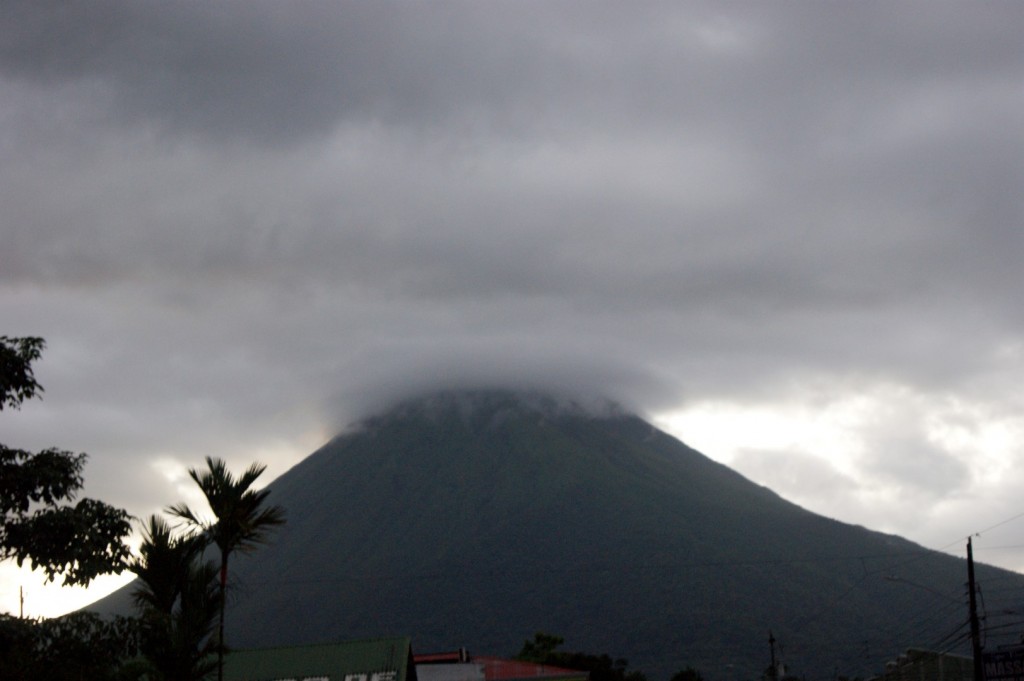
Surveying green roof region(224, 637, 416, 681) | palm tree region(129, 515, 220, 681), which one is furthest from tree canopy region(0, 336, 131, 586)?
green roof region(224, 637, 416, 681)

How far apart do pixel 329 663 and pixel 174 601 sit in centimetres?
2624

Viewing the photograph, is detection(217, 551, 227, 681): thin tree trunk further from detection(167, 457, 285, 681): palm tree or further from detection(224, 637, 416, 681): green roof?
detection(224, 637, 416, 681): green roof

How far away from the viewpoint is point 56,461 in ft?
46.3

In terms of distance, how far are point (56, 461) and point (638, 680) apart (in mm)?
113259

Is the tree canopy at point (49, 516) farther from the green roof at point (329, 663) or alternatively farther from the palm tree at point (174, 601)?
the green roof at point (329, 663)

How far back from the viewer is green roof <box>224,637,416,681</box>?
39094mm

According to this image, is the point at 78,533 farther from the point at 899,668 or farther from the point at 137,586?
the point at 899,668

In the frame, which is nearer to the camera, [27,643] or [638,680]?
[27,643]

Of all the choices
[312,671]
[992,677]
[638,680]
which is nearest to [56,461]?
[312,671]

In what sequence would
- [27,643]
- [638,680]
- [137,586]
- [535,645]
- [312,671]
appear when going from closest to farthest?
[27,643]
[137,586]
[312,671]
[535,645]
[638,680]

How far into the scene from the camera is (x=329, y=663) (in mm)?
39906

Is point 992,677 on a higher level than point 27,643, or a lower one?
lower

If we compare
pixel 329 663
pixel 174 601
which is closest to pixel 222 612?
pixel 174 601

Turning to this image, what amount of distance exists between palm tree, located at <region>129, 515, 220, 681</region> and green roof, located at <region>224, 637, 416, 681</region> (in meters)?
24.9
